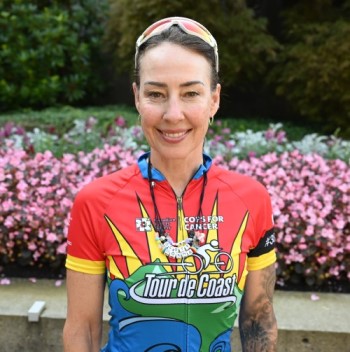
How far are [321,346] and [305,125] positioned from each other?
16.2ft

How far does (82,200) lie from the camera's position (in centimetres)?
180

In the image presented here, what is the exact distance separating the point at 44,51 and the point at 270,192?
15.9 feet

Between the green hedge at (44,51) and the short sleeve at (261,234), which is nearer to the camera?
the short sleeve at (261,234)

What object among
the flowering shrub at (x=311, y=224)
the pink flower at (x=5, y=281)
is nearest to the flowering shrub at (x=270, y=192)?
the flowering shrub at (x=311, y=224)

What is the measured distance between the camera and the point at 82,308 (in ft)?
5.90

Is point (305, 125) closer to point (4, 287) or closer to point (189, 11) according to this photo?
point (189, 11)

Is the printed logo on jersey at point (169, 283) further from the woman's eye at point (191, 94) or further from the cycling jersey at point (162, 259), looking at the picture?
the woman's eye at point (191, 94)

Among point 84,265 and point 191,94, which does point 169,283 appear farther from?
point 191,94

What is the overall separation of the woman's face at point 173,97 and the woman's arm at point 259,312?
51 cm

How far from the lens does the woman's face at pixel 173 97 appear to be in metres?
1.70

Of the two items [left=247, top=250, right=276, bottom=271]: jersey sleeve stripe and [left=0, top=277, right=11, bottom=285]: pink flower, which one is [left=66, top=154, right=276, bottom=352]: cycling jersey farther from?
[left=0, top=277, right=11, bottom=285]: pink flower

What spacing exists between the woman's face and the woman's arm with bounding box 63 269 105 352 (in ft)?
1.48

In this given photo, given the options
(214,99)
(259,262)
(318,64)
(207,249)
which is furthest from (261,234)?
(318,64)

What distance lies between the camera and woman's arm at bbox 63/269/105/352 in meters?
1.79
